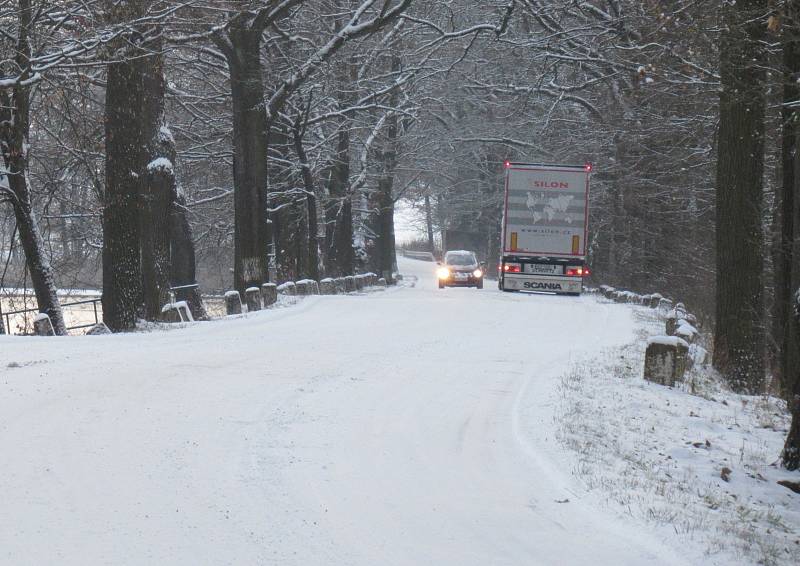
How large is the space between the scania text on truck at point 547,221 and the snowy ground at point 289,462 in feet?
56.6

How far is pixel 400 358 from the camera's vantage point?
38.3 feet

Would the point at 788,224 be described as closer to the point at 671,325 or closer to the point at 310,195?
the point at 671,325

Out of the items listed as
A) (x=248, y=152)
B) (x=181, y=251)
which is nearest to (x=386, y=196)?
(x=181, y=251)

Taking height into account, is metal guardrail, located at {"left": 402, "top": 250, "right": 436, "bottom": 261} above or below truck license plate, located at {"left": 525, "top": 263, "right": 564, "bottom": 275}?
below

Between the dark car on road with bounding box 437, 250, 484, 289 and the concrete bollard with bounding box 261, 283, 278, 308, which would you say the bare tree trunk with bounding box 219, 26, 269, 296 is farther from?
the dark car on road with bounding box 437, 250, 484, 289

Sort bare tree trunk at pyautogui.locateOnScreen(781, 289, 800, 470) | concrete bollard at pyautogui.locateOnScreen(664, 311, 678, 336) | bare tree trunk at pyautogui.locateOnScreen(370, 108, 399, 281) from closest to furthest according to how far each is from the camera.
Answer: bare tree trunk at pyautogui.locateOnScreen(781, 289, 800, 470) < concrete bollard at pyautogui.locateOnScreen(664, 311, 678, 336) < bare tree trunk at pyautogui.locateOnScreen(370, 108, 399, 281)

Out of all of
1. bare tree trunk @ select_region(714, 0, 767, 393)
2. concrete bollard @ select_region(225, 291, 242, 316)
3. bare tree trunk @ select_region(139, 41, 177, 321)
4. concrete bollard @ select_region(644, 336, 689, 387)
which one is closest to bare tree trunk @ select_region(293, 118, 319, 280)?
bare tree trunk @ select_region(139, 41, 177, 321)

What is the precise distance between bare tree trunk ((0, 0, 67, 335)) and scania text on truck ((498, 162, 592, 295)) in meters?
15.9

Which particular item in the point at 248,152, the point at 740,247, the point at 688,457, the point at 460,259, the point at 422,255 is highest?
the point at 248,152

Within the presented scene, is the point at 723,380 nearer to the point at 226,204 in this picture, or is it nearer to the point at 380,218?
the point at 226,204

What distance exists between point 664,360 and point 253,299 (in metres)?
10.7

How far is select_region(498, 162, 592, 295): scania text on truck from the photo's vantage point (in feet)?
93.6

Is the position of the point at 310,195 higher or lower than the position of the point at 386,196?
lower

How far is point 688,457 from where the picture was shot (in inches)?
322
